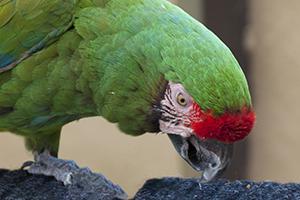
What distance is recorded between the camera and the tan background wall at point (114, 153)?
230 cm

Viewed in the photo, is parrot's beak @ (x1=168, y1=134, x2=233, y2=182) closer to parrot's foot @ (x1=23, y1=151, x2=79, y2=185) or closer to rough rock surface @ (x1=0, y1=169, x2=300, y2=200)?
rough rock surface @ (x1=0, y1=169, x2=300, y2=200)

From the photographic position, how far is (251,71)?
2189mm

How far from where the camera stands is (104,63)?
1367mm

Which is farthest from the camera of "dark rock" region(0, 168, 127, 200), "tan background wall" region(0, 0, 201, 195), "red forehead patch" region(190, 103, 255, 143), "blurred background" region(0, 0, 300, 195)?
"tan background wall" region(0, 0, 201, 195)

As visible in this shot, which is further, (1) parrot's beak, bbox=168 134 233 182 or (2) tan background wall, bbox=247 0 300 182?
(2) tan background wall, bbox=247 0 300 182

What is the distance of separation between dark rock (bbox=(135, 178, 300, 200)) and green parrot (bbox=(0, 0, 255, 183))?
0.03m

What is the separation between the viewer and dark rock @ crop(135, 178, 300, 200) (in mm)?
1260

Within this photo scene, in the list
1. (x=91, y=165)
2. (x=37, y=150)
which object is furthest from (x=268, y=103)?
(x=37, y=150)

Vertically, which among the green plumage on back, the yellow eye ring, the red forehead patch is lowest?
the red forehead patch

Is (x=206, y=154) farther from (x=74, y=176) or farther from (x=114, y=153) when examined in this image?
(x=114, y=153)

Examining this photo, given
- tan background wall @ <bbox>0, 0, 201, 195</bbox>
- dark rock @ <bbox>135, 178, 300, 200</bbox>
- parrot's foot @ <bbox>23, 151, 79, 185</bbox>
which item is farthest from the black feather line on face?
tan background wall @ <bbox>0, 0, 201, 195</bbox>

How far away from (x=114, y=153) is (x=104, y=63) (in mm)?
1004

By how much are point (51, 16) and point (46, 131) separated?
259 millimetres

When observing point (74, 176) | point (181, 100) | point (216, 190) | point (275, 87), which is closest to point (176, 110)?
point (181, 100)
